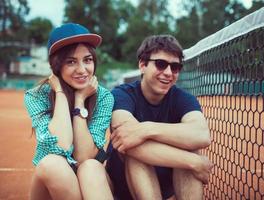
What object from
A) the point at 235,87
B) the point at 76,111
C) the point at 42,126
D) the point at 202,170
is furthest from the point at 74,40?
the point at 235,87

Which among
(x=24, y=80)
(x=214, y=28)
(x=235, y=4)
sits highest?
(x=235, y=4)

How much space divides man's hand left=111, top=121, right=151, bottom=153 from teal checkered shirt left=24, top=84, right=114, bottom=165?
0.39ft

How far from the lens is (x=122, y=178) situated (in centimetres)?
282

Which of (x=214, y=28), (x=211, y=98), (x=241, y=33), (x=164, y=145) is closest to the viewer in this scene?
(x=164, y=145)

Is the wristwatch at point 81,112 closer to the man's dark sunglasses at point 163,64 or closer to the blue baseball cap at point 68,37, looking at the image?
the blue baseball cap at point 68,37

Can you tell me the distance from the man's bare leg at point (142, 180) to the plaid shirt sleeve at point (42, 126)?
388 millimetres

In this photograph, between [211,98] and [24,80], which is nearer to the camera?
[211,98]

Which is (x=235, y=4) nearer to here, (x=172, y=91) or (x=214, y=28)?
(x=214, y=28)

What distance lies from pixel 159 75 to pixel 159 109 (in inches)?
10.4

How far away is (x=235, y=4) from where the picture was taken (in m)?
40.2

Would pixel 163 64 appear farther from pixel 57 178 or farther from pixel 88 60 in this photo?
pixel 57 178

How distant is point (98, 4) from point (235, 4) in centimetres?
1912

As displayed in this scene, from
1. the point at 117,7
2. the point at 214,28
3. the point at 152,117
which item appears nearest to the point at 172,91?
the point at 152,117

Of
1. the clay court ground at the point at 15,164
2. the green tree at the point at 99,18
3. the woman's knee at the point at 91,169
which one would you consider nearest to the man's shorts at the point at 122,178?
the woman's knee at the point at 91,169
